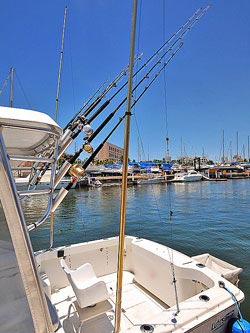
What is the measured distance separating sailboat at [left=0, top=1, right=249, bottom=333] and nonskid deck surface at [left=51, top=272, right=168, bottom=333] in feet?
0.05

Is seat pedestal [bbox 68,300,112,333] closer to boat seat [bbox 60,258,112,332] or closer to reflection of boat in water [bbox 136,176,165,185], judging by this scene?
boat seat [bbox 60,258,112,332]

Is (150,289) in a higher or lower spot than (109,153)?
lower

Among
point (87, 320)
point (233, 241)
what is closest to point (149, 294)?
point (87, 320)

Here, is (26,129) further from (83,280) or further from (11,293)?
(83,280)

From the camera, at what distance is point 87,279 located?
3.12 metres

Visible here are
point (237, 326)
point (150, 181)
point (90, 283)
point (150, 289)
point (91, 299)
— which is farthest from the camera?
point (150, 181)

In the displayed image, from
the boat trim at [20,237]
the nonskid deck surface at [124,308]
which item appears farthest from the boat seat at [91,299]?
the boat trim at [20,237]

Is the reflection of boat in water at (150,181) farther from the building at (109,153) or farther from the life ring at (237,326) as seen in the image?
the building at (109,153)

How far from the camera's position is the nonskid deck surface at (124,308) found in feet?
9.11

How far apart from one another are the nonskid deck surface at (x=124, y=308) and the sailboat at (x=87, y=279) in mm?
14

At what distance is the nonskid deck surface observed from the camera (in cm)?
278

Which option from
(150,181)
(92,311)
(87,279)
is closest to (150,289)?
(87,279)

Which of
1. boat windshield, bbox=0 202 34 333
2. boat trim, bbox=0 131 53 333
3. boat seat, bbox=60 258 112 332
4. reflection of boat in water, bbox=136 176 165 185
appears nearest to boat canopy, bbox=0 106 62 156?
boat trim, bbox=0 131 53 333

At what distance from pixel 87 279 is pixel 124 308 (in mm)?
916
